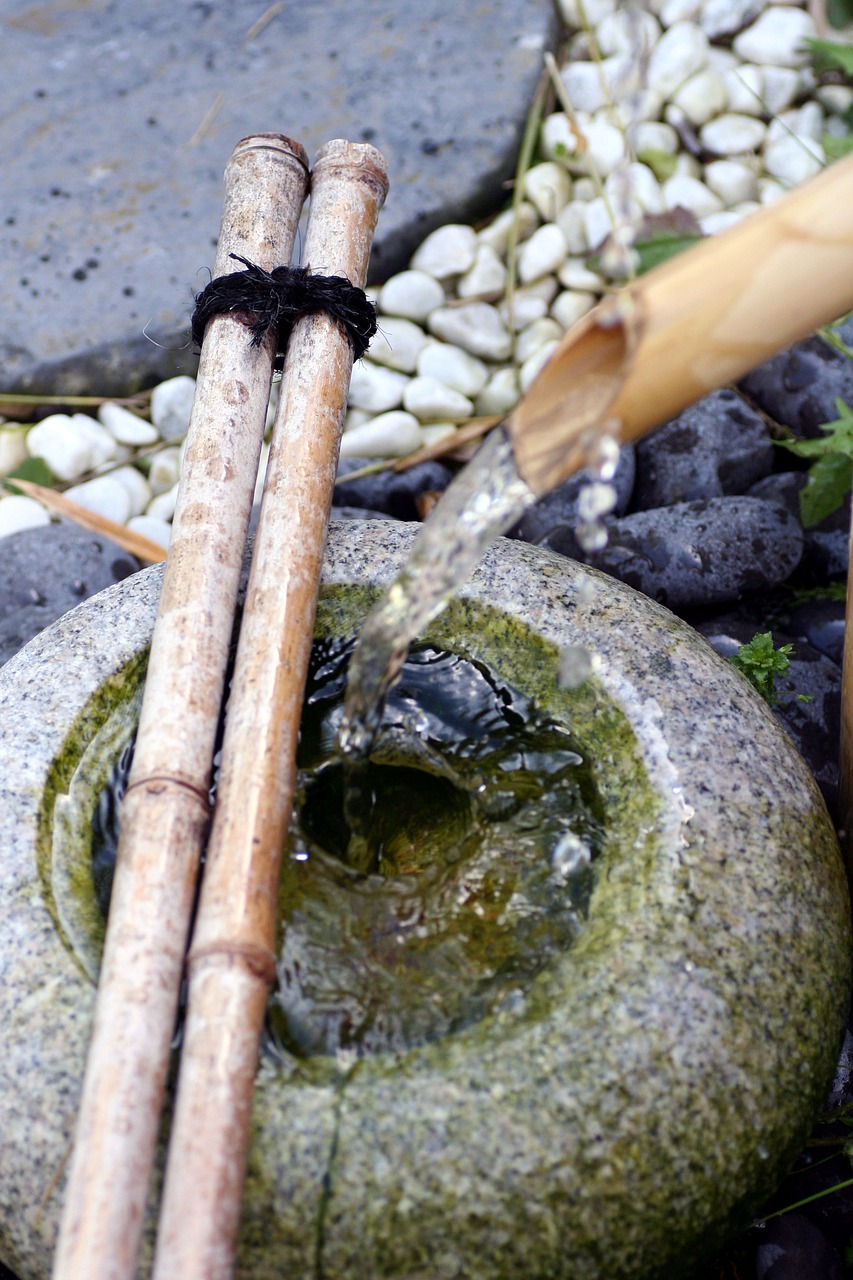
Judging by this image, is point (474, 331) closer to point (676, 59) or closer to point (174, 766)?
point (676, 59)

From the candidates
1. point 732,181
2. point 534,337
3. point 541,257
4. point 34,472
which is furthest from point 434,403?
point 732,181

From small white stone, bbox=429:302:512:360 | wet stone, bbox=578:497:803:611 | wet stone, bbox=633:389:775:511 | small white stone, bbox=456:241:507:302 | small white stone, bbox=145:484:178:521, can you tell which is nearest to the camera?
wet stone, bbox=578:497:803:611

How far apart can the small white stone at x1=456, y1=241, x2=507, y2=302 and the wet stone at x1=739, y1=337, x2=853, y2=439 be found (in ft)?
3.47

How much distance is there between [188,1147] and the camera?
144 centimetres

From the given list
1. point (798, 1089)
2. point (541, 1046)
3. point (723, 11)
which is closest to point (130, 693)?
point (541, 1046)

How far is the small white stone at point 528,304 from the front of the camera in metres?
4.19

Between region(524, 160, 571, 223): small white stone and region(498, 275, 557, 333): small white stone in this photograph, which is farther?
region(524, 160, 571, 223): small white stone

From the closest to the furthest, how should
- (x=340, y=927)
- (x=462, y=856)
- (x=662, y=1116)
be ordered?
(x=662, y=1116) → (x=340, y=927) → (x=462, y=856)

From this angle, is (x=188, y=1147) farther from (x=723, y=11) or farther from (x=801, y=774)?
(x=723, y=11)

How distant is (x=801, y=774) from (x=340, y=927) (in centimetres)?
82

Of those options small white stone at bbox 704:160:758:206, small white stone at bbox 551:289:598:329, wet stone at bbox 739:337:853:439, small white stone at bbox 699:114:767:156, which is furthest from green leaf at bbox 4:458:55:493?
small white stone at bbox 699:114:767:156

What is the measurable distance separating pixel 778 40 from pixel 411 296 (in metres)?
1.99

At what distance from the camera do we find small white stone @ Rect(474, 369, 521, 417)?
4008mm

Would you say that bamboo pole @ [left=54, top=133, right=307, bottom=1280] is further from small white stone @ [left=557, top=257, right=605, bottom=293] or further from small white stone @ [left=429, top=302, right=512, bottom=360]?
small white stone @ [left=557, top=257, right=605, bottom=293]
